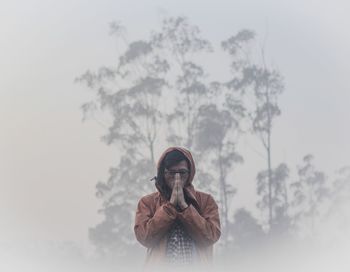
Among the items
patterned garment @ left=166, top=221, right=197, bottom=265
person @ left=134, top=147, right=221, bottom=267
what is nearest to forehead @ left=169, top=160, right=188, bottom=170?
person @ left=134, top=147, right=221, bottom=267

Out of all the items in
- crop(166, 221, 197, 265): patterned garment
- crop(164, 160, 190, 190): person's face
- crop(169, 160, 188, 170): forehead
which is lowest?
crop(166, 221, 197, 265): patterned garment

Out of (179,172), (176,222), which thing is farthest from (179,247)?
(179,172)

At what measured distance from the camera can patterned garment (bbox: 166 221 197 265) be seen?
1.65 m

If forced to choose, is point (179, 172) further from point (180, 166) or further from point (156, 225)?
point (156, 225)

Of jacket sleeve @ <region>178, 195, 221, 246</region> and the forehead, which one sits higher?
the forehead

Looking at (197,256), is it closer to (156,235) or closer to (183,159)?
(156,235)

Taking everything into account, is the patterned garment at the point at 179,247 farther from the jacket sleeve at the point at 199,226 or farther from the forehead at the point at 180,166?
the forehead at the point at 180,166

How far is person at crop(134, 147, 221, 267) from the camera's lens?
64.4 inches

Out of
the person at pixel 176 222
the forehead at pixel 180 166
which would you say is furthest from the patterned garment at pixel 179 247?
the forehead at pixel 180 166

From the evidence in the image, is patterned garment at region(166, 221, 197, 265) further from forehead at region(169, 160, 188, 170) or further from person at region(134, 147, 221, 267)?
forehead at region(169, 160, 188, 170)

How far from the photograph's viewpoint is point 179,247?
1.66m

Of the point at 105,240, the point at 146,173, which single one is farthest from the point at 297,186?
the point at 105,240

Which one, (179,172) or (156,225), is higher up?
(179,172)

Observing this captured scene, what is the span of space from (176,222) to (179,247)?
57mm
